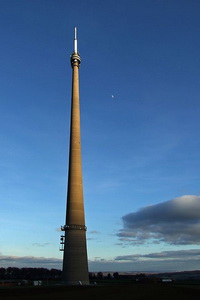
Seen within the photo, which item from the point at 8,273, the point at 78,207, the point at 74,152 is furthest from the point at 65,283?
the point at 8,273

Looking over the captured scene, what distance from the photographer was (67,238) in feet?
215

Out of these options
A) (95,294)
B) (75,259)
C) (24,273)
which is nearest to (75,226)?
(75,259)

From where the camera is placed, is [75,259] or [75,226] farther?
[75,226]

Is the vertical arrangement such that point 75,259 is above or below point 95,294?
above

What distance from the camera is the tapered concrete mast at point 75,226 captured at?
63156 mm

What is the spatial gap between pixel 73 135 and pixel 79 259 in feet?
80.1

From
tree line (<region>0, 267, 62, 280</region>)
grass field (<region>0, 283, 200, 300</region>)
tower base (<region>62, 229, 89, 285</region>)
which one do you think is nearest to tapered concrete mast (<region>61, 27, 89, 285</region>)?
tower base (<region>62, 229, 89, 285</region>)

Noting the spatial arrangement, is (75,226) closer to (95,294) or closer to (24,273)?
(95,294)

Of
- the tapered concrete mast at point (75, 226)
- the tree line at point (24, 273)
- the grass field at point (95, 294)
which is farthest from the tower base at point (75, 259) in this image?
the tree line at point (24, 273)

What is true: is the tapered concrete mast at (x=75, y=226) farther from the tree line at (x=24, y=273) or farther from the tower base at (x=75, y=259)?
the tree line at (x=24, y=273)

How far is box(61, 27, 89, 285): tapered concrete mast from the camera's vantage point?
63156mm

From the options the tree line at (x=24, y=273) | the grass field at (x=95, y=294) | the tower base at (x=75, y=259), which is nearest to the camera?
the grass field at (x=95, y=294)

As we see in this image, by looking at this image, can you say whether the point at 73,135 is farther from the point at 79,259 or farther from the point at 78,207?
the point at 79,259

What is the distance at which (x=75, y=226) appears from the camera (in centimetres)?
6506
